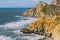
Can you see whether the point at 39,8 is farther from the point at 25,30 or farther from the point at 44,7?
the point at 25,30

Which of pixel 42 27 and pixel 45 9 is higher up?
pixel 42 27

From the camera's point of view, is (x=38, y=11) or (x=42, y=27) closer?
(x=42, y=27)

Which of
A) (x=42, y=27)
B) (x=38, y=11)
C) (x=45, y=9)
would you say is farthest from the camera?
(x=38, y=11)

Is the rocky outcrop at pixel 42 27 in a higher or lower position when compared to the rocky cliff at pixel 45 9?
higher

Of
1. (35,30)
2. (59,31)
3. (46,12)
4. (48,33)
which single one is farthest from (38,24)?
(46,12)

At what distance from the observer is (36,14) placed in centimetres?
16725

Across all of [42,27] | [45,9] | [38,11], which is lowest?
[38,11]

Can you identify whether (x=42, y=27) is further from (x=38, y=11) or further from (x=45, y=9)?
(x=38, y=11)

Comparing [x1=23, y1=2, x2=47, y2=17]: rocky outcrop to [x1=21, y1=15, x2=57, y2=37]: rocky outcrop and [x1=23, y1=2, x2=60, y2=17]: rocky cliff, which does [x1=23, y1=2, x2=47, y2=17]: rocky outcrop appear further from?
[x1=21, y1=15, x2=57, y2=37]: rocky outcrop

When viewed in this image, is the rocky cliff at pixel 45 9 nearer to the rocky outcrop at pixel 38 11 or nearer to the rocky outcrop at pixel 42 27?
the rocky outcrop at pixel 38 11

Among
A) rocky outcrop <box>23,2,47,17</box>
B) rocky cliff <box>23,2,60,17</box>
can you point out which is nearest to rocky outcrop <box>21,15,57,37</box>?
rocky cliff <box>23,2,60,17</box>

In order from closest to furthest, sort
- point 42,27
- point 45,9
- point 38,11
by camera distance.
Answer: point 42,27 → point 45,9 → point 38,11

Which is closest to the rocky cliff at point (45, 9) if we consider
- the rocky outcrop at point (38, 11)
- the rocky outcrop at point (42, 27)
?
the rocky outcrop at point (38, 11)

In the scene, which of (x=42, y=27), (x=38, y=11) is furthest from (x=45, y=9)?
(x=42, y=27)
